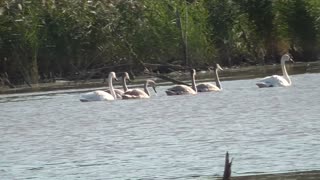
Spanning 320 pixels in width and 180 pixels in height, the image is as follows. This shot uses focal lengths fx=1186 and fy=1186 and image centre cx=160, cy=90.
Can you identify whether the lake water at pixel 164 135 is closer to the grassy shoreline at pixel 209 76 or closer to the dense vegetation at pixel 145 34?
the grassy shoreline at pixel 209 76

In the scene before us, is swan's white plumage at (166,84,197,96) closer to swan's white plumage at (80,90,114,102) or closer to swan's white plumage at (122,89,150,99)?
swan's white plumage at (122,89,150,99)

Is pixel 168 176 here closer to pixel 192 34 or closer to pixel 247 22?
pixel 192 34

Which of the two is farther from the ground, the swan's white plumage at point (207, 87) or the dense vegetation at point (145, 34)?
the dense vegetation at point (145, 34)

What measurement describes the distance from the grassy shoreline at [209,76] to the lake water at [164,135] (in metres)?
4.51

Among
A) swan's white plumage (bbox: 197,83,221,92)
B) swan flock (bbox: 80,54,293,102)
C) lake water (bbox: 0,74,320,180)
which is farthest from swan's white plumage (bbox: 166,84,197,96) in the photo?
swan's white plumage (bbox: 197,83,221,92)

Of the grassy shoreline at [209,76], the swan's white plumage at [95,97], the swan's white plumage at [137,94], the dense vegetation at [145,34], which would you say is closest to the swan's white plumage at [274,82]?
the swan's white plumage at [137,94]

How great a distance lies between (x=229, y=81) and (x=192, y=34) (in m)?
6.27

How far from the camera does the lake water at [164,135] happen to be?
548 inches

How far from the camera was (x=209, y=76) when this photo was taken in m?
34.9

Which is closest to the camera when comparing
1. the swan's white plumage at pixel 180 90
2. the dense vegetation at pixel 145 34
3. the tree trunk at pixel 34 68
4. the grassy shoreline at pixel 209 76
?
the swan's white plumage at pixel 180 90

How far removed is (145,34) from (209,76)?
3241 millimetres

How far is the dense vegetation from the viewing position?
36.4m

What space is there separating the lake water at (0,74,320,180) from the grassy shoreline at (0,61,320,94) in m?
4.51

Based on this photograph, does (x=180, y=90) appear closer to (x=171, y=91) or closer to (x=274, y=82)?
(x=171, y=91)
